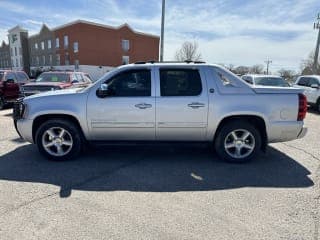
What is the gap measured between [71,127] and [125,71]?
143cm

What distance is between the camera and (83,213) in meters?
3.21

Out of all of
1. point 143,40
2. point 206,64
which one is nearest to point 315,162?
point 206,64

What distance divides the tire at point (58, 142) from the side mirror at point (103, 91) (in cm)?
79

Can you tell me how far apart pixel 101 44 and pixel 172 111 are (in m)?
49.4

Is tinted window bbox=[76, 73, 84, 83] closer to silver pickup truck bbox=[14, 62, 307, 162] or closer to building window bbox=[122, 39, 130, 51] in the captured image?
silver pickup truck bbox=[14, 62, 307, 162]

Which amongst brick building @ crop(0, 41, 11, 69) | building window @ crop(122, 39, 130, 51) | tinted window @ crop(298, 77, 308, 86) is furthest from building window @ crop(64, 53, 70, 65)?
tinted window @ crop(298, 77, 308, 86)

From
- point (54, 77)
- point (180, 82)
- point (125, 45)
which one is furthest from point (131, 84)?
point (125, 45)

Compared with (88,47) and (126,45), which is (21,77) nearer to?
(88,47)

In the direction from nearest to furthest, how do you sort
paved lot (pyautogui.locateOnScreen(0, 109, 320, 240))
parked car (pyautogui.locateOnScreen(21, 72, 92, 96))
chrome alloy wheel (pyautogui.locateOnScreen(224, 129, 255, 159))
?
1. paved lot (pyautogui.locateOnScreen(0, 109, 320, 240))
2. chrome alloy wheel (pyautogui.locateOnScreen(224, 129, 255, 159))
3. parked car (pyautogui.locateOnScreen(21, 72, 92, 96))

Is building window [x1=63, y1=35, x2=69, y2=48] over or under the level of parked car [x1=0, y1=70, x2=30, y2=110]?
over

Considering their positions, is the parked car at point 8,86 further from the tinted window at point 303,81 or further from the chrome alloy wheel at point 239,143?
the tinted window at point 303,81

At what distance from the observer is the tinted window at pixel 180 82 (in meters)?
4.75

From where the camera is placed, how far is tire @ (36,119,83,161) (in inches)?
195

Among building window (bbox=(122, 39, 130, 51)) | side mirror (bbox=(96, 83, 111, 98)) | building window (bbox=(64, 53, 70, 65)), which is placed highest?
building window (bbox=(122, 39, 130, 51))
